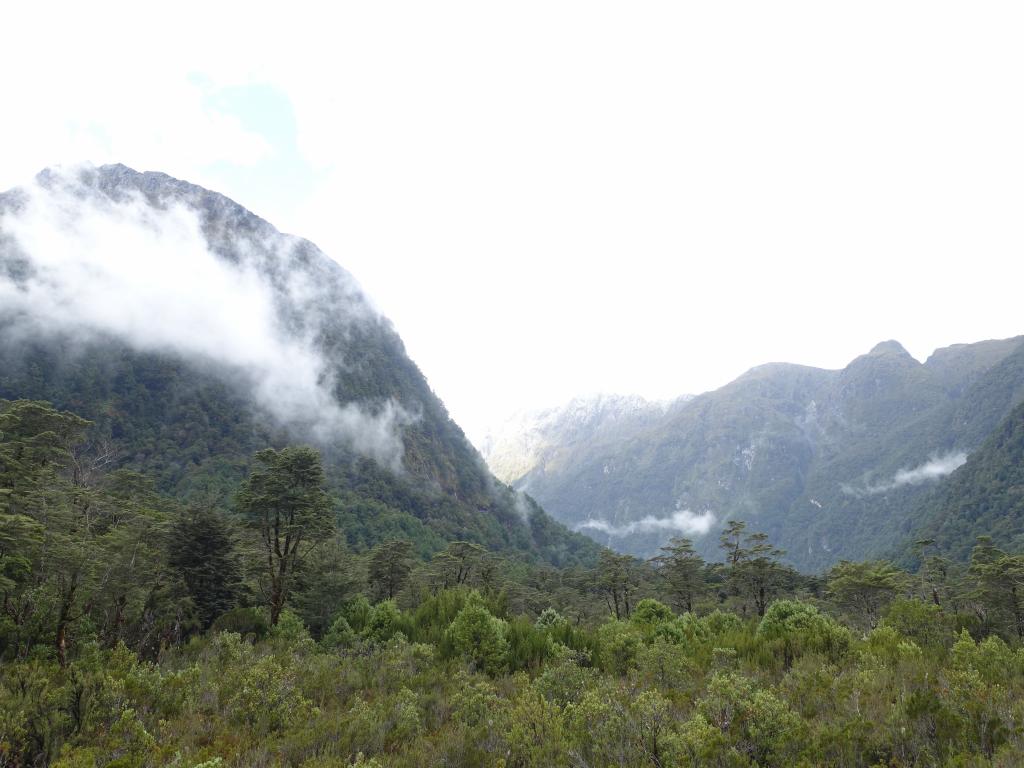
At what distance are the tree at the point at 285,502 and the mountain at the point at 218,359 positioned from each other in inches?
2990

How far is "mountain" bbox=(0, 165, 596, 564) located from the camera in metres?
107

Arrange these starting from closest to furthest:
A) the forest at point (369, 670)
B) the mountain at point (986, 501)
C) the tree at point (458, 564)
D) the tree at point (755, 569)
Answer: the forest at point (369, 670) → the tree at point (755, 569) → the tree at point (458, 564) → the mountain at point (986, 501)

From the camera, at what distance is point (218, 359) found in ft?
463

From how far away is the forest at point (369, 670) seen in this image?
704cm

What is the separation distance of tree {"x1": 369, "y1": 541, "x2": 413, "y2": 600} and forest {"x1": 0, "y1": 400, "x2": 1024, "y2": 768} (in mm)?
13647

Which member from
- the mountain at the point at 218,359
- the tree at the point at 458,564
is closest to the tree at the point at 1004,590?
the tree at the point at 458,564

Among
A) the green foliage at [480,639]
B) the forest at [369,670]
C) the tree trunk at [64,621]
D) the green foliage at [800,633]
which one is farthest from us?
the green foliage at [480,639]

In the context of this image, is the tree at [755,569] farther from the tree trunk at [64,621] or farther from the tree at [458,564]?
the tree trunk at [64,621]

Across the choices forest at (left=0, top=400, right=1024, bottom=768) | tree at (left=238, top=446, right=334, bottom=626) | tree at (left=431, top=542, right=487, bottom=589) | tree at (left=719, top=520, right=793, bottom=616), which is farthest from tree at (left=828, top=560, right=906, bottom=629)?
tree at (left=238, top=446, right=334, bottom=626)

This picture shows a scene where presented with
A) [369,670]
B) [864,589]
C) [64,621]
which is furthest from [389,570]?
[864,589]

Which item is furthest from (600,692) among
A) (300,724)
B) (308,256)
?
(308,256)

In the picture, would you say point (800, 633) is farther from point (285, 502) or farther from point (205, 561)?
point (205, 561)

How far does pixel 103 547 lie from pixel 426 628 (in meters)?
10.7

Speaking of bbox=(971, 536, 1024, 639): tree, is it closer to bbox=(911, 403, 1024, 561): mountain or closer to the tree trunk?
the tree trunk
